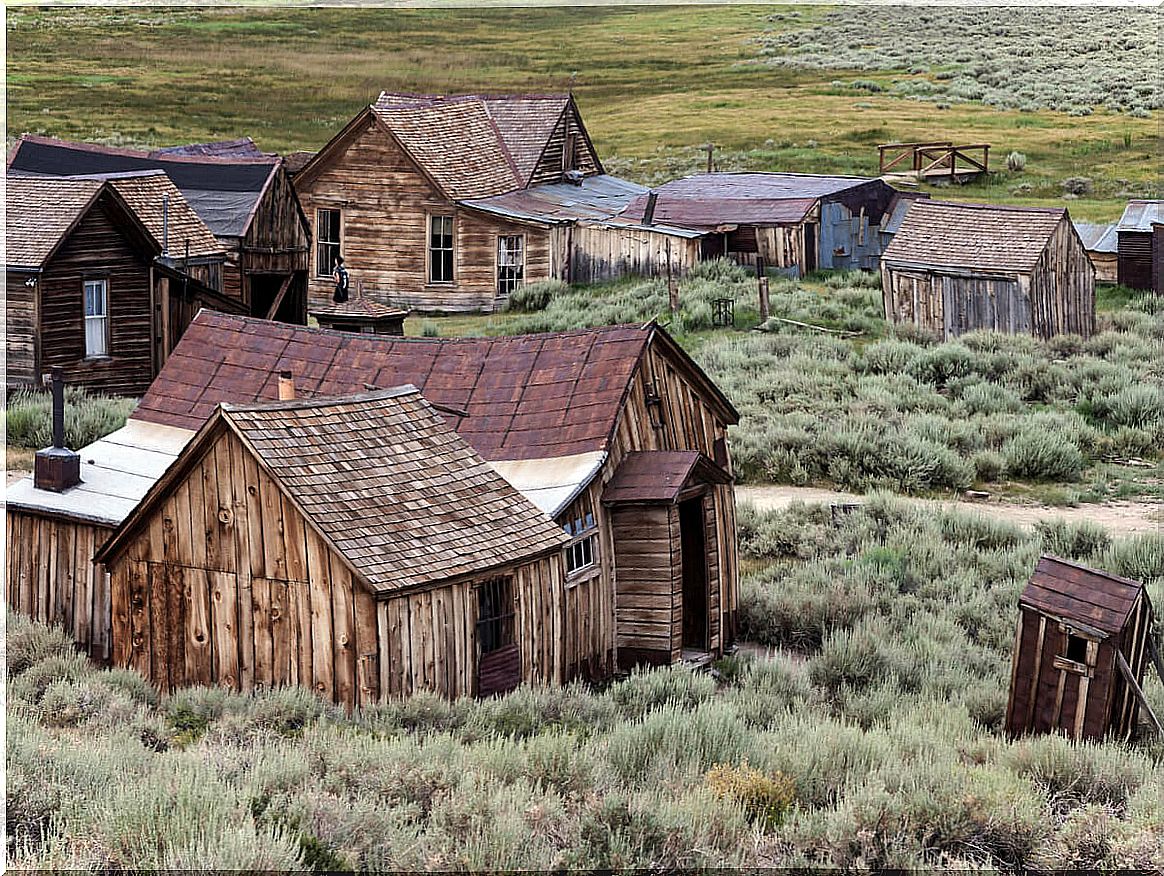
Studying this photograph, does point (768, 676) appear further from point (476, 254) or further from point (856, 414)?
point (476, 254)

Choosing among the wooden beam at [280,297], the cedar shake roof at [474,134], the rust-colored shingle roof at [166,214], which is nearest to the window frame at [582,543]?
the rust-colored shingle roof at [166,214]

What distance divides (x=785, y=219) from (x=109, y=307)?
62.9 ft

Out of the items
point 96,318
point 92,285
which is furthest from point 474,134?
point 96,318

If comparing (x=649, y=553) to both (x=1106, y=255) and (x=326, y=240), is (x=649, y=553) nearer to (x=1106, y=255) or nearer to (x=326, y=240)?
(x=1106, y=255)

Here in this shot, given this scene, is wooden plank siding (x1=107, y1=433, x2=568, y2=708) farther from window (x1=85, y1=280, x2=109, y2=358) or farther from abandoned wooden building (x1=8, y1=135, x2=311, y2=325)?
abandoned wooden building (x1=8, y1=135, x2=311, y2=325)

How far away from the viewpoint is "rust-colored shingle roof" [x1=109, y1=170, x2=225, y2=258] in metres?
26.9

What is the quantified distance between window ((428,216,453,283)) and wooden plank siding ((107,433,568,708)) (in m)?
28.4

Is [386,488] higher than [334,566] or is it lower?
higher

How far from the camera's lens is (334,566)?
35.1 ft

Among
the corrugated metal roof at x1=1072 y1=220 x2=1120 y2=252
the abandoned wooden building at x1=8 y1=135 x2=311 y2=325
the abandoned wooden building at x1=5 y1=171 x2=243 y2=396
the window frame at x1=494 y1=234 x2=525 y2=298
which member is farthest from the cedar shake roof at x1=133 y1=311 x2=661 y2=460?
the corrugated metal roof at x1=1072 y1=220 x2=1120 y2=252

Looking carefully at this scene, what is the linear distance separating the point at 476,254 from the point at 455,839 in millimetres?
33084

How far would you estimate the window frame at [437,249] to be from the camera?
39.7 metres

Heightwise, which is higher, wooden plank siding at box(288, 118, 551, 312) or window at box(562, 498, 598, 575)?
wooden plank siding at box(288, 118, 551, 312)

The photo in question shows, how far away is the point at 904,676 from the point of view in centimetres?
1313
